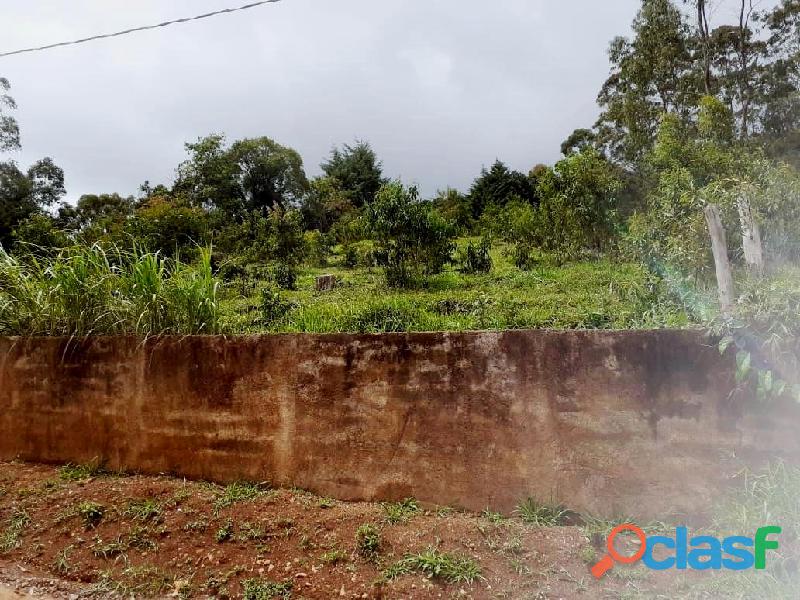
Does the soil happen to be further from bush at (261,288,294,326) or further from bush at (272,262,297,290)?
bush at (272,262,297,290)

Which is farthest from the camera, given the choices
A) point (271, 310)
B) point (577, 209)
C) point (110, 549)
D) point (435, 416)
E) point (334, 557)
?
point (577, 209)

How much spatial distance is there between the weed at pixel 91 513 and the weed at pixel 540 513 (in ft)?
7.39

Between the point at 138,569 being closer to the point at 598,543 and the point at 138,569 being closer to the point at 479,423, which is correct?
the point at 479,423

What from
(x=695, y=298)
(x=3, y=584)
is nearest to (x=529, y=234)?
(x=695, y=298)

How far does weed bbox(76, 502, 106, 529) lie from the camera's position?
269 cm

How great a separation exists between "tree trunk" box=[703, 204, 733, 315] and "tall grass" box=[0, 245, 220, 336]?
9.92ft

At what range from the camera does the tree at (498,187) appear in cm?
2264

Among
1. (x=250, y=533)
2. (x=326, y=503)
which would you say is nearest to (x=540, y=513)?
(x=326, y=503)

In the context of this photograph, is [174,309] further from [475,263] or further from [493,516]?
[475,263]

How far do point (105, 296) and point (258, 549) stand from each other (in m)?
2.21

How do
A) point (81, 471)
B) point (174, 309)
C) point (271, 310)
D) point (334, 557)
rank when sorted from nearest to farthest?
point (334, 557) → point (81, 471) → point (174, 309) → point (271, 310)

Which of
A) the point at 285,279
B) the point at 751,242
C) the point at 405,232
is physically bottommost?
the point at 751,242

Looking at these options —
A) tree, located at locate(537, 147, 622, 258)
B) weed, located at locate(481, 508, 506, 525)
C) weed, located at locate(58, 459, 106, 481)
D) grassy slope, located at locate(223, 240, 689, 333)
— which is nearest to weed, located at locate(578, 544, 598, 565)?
weed, located at locate(481, 508, 506, 525)

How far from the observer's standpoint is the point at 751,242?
107 inches
